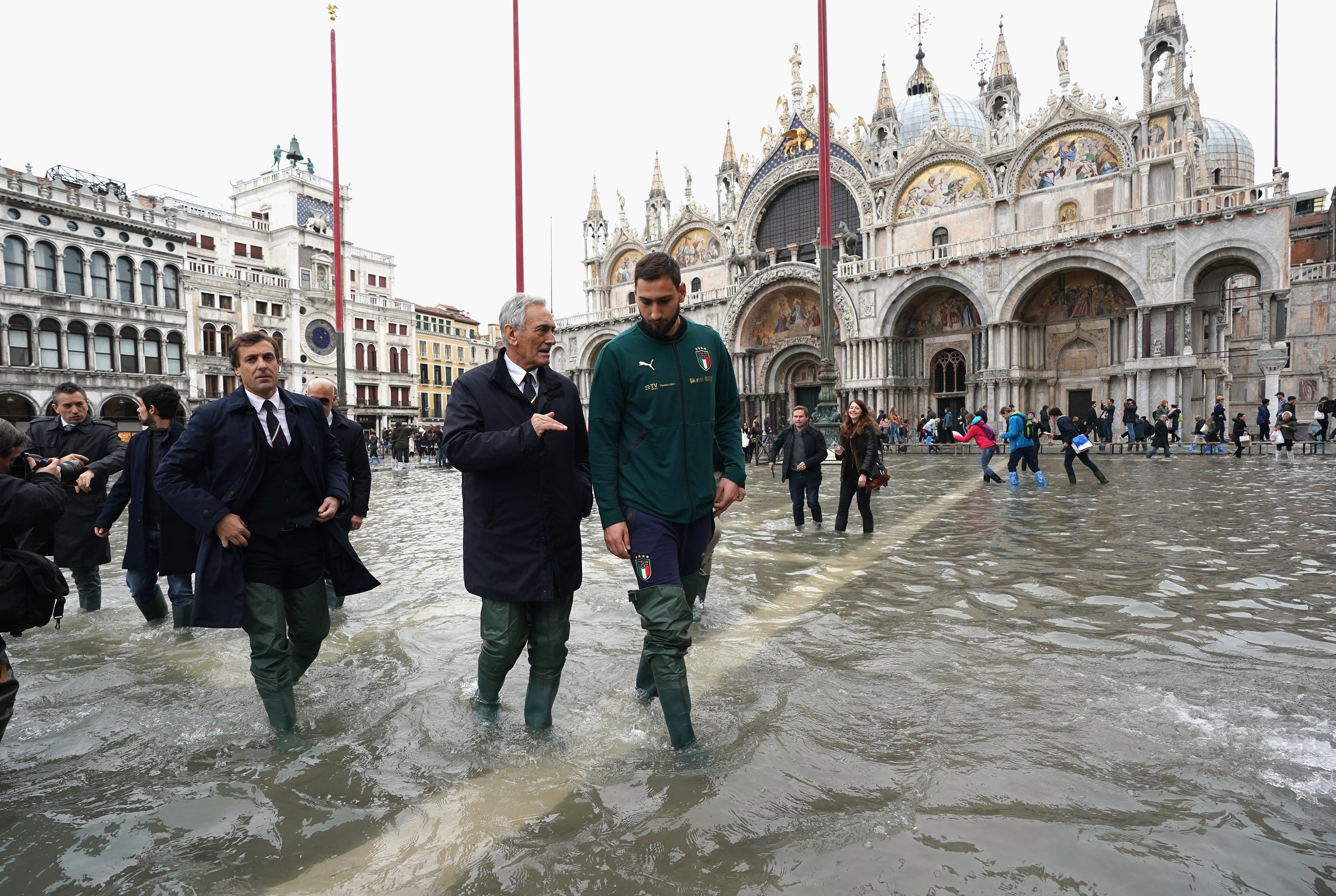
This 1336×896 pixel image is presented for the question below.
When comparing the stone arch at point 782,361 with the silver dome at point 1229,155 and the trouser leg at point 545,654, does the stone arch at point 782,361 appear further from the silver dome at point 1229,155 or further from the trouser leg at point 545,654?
the trouser leg at point 545,654

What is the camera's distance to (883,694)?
3.56 meters

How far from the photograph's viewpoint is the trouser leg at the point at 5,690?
8.54ft

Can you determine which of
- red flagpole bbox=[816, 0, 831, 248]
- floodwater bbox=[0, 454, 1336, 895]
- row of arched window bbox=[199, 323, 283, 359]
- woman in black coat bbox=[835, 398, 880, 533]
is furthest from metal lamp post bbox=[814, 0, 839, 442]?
row of arched window bbox=[199, 323, 283, 359]

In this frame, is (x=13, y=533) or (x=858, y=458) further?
(x=858, y=458)

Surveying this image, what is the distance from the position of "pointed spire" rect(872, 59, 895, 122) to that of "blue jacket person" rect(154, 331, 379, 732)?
38.2 m

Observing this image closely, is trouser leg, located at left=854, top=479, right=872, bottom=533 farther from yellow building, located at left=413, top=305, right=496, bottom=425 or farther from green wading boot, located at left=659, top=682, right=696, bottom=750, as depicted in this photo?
yellow building, located at left=413, top=305, right=496, bottom=425

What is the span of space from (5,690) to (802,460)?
24.3 feet

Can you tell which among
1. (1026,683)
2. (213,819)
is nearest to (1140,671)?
(1026,683)

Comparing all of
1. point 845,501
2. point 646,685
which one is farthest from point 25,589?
point 845,501

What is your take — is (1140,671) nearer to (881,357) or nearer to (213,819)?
(213,819)

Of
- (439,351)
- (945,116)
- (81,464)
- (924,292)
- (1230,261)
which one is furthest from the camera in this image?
(439,351)

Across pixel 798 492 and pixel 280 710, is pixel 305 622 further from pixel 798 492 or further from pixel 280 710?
pixel 798 492

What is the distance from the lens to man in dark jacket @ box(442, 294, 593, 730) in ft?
9.95

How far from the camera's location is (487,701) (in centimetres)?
328
